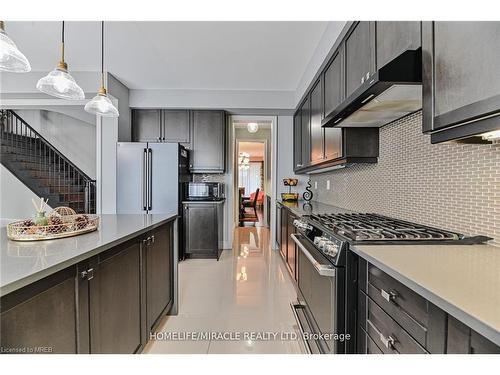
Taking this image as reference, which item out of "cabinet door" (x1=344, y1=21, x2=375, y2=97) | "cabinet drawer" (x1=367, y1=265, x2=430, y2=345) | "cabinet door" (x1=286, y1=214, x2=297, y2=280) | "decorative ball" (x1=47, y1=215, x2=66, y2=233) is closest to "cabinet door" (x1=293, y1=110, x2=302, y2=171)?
"cabinet door" (x1=286, y1=214, x2=297, y2=280)

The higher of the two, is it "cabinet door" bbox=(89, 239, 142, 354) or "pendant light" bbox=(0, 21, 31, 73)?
"pendant light" bbox=(0, 21, 31, 73)

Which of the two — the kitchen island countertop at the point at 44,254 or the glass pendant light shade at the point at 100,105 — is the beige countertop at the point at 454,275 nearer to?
the kitchen island countertop at the point at 44,254

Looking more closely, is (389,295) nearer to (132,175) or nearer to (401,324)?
(401,324)

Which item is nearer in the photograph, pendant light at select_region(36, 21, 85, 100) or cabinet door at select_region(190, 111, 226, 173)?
pendant light at select_region(36, 21, 85, 100)

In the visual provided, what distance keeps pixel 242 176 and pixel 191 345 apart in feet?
40.0

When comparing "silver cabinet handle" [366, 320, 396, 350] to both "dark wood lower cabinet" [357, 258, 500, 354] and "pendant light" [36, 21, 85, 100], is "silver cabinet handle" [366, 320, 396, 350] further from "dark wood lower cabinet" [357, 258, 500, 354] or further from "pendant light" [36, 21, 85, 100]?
"pendant light" [36, 21, 85, 100]

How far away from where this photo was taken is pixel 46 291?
977mm

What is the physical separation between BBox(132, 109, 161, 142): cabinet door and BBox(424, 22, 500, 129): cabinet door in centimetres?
433

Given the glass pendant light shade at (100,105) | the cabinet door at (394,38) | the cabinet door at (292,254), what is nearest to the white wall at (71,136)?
the glass pendant light shade at (100,105)

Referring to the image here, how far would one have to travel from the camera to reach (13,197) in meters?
5.73

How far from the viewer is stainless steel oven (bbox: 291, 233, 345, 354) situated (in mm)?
1468

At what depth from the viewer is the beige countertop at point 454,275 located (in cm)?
69

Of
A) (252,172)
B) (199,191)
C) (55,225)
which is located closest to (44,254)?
(55,225)
